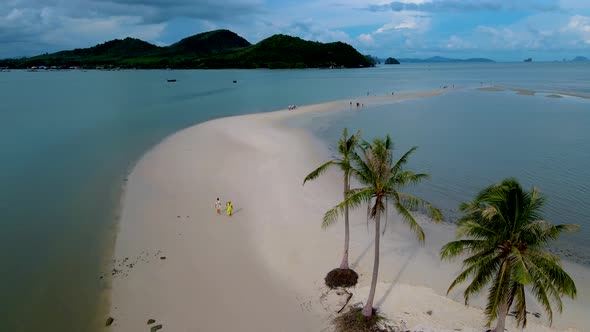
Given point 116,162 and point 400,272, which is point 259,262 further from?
point 116,162

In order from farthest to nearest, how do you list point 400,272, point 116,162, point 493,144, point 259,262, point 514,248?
point 493,144
point 116,162
point 259,262
point 400,272
point 514,248

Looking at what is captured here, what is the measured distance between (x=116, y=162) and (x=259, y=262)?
32.8 metres

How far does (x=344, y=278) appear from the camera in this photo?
2148 cm

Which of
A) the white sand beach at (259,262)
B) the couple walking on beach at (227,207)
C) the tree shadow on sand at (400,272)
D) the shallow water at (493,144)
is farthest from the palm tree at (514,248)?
the couple walking on beach at (227,207)

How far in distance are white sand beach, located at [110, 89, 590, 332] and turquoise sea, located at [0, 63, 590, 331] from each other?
2.64 metres

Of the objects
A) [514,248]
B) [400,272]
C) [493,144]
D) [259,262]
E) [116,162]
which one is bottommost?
[116,162]

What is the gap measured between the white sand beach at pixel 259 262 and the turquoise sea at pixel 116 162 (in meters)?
2.64

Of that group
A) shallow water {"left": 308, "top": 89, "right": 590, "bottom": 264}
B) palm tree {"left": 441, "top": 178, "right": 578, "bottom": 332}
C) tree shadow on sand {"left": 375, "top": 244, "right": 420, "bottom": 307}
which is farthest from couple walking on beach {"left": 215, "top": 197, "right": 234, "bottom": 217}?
palm tree {"left": 441, "top": 178, "right": 578, "bottom": 332}

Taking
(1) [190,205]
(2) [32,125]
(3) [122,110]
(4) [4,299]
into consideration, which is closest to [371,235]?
(1) [190,205]

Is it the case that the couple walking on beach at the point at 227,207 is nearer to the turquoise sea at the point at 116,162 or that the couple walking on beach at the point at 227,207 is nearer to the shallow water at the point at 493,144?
the turquoise sea at the point at 116,162

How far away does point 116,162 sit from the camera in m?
49.4

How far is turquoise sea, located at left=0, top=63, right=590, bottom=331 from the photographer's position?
2411 cm

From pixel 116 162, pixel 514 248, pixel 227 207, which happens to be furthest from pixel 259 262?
pixel 116 162

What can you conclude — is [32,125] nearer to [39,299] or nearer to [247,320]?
[39,299]
